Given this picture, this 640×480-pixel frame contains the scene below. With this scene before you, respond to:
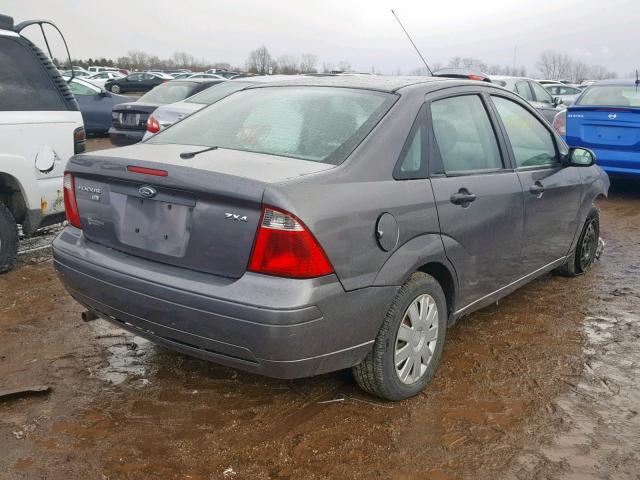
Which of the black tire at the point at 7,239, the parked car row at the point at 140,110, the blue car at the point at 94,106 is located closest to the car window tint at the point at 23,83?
the black tire at the point at 7,239

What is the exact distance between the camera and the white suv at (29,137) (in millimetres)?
4875

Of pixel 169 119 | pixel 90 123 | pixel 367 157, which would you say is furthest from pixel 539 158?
pixel 90 123

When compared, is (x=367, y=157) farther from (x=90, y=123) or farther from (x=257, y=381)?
(x=90, y=123)

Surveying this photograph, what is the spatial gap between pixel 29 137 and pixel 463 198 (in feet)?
11.4

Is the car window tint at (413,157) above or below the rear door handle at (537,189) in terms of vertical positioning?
above

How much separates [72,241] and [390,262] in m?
1.64

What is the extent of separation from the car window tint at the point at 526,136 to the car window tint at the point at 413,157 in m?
1.07

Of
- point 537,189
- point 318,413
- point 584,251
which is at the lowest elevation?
point 318,413

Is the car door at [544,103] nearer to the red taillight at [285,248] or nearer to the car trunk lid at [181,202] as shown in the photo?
the car trunk lid at [181,202]

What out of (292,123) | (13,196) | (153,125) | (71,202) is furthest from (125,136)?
(292,123)

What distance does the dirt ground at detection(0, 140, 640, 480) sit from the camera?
2.68 meters

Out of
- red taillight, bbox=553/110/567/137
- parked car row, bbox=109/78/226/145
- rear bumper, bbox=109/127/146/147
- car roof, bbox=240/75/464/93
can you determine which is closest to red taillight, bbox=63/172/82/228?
car roof, bbox=240/75/464/93

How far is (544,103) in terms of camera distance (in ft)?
42.1

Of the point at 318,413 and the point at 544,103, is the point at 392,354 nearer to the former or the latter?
the point at 318,413
